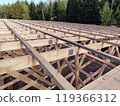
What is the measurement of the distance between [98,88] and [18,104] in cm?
124

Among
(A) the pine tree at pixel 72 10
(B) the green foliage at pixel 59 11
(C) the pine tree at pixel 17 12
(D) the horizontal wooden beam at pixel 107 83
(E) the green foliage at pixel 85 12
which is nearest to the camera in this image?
(D) the horizontal wooden beam at pixel 107 83

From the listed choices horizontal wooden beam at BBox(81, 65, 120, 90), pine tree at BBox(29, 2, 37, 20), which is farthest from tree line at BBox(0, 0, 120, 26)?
horizontal wooden beam at BBox(81, 65, 120, 90)

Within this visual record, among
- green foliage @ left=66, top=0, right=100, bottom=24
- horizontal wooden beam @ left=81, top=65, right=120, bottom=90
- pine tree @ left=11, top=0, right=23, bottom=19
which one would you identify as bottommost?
horizontal wooden beam @ left=81, top=65, right=120, bottom=90

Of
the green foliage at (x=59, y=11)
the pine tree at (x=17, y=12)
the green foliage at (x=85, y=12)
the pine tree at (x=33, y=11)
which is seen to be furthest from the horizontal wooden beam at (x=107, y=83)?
the pine tree at (x=33, y=11)

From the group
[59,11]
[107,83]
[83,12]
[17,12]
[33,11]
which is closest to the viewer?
[107,83]

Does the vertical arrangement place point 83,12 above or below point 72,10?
below

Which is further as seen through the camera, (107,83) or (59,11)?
(59,11)

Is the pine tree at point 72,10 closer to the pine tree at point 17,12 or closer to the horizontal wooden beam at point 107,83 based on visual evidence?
the pine tree at point 17,12

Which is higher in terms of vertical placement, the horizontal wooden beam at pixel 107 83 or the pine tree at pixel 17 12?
the pine tree at pixel 17 12

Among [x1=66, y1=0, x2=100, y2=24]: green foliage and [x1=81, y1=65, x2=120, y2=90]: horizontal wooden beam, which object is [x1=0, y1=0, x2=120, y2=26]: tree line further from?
[x1=81, y1=65, x2=120, y2=90]: horizontal wooden beam

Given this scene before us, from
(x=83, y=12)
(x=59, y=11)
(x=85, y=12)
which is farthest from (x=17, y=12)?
(x=85, y=12)

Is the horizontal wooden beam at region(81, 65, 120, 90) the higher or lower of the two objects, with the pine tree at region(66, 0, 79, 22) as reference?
lower

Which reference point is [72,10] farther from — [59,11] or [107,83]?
[107,83]

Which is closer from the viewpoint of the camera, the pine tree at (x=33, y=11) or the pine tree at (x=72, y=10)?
the pine tree at (x=72, y=10)
